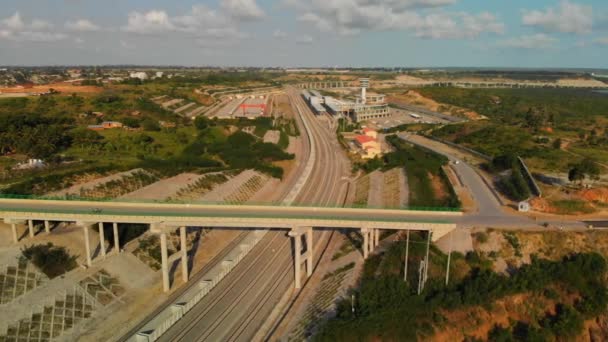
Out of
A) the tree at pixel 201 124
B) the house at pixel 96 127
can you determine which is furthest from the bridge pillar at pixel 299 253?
the house at pixel 96 127

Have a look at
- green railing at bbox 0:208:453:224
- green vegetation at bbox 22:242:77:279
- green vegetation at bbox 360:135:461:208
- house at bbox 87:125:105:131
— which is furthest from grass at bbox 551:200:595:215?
house at bbox 87:125:105:131

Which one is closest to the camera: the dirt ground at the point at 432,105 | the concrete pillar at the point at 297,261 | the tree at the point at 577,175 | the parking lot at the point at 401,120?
the concrete pillar at the point at 297,261

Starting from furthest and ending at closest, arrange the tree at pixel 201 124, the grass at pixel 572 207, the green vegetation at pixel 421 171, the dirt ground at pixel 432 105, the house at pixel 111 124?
the dirt ground at pixel 432 105 → the tree at pixel 201 124 → the house at pixel 111 124 → the green vegetation at pixel 421 171 → the grass at pixel 572 207

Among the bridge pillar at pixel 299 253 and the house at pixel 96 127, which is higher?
the house at pixel 96 127

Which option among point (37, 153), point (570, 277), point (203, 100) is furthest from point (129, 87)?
point (570, 277)

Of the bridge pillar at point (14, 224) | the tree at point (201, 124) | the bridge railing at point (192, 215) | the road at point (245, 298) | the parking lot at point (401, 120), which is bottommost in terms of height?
the road at point (245, 298)

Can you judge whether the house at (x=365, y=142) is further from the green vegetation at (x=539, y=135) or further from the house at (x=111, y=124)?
the house at (x=111, y=124)

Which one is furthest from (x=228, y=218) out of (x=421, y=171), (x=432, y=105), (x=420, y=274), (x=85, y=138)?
(x=432, y=105)
